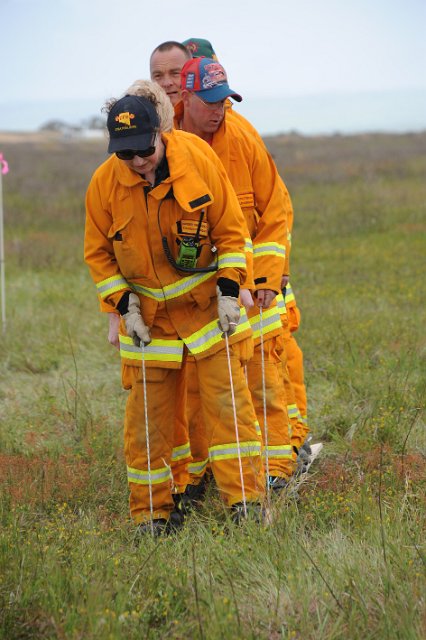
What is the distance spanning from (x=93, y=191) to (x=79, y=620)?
2.14 m

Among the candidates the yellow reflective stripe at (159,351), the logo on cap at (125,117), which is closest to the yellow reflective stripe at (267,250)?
the yellow reflective stripe at (159,351)

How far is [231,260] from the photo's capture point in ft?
15.2

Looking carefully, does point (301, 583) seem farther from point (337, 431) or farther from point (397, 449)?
point (337, 431)

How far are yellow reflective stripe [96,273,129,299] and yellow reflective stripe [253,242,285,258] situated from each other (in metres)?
0.90

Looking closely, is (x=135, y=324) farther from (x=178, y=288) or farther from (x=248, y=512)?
(x=248, y=512)

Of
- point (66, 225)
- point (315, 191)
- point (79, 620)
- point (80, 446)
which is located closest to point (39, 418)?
point (80, 446)

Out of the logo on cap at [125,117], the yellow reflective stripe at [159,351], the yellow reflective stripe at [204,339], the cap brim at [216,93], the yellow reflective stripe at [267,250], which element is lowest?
the yellow reflective stripe at [159,351]

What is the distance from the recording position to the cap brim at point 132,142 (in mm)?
4254

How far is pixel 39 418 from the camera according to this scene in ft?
22.8

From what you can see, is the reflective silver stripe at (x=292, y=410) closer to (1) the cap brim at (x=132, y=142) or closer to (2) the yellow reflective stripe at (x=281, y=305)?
(2) the yellow reflective stripe at (x=281, y=305)

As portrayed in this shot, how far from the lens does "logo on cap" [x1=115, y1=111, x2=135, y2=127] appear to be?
13.9ft

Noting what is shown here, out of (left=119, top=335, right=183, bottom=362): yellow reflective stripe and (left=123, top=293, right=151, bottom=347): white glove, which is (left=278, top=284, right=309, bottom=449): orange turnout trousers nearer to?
(left=119, top=335, right=183, bottom=362): yellow reflective stripe

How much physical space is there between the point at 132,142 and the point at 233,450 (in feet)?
5.44

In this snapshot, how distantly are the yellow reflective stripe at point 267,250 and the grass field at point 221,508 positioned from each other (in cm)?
127
